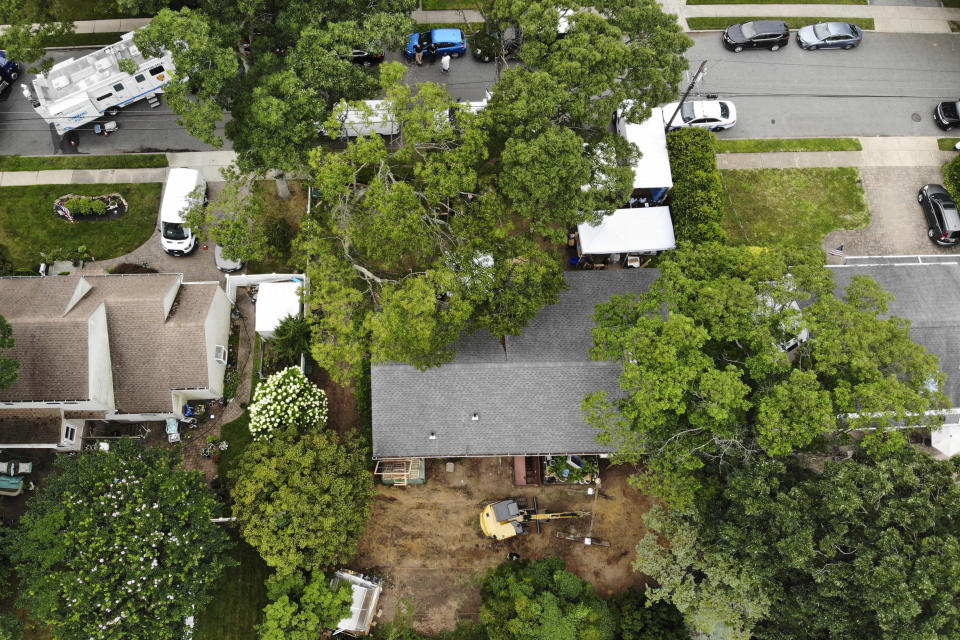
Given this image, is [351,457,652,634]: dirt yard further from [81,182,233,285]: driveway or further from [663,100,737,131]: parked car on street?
[663,100,737,131]: parked car on street

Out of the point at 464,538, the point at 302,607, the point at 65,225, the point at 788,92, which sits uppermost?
the point at 788,92

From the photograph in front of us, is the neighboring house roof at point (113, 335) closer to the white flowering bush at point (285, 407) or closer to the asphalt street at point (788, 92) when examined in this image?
the white flowering bush at point (285, 407)

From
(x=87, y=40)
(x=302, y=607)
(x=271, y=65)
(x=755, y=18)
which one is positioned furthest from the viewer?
(x=755, y=18)

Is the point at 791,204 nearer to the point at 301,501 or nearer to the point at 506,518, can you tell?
the point at 506,518

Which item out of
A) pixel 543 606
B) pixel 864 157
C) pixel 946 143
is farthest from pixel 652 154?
pixel 543 606

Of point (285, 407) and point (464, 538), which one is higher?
point (285, 407)

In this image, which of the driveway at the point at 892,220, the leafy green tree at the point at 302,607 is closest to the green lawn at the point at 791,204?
the driveway at the point at 892,220

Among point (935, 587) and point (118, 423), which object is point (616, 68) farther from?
point (118, 423)

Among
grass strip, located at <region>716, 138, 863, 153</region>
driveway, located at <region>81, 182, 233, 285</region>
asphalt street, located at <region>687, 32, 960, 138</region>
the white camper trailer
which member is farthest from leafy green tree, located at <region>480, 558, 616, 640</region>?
the white camper trailer
